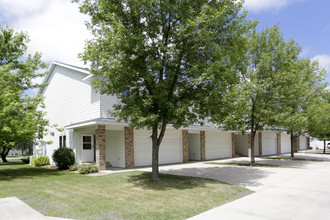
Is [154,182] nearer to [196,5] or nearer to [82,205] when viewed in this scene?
[82,205]

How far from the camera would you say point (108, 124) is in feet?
51.8

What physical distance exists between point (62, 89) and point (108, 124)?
7980 millimetres

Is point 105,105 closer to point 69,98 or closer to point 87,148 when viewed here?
point 87,148

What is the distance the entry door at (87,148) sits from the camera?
1877 centimetres

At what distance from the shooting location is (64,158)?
1744 cm

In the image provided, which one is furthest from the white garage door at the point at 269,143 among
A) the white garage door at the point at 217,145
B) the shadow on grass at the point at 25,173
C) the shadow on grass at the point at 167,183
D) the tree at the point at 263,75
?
the shadow on grass at the point at 25,173

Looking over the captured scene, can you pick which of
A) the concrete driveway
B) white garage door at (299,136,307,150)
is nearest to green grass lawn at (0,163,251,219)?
the concrete driveway

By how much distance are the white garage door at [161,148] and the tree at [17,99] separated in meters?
6.40

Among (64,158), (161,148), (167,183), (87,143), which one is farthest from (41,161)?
(167,183)

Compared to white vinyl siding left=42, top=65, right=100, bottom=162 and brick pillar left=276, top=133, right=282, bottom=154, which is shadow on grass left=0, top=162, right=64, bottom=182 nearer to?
white vinyl siding left=42, top=65, right=100, bottom=162

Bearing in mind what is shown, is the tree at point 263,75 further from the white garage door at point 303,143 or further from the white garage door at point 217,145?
the white garage door at point 303,143

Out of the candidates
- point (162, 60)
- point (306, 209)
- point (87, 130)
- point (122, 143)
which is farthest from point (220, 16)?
point (87, 130)

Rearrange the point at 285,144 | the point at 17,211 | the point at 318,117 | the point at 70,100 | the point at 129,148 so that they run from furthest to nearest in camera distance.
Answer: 1. the point at 285,144
2. the point at 318,117
3. the point at 70,100
4. the point at 129,148
5. the point at 17,211

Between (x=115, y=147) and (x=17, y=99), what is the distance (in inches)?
277
